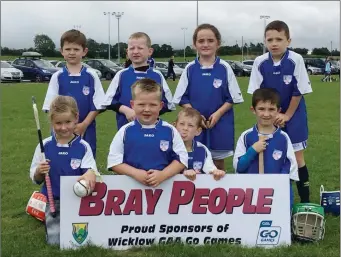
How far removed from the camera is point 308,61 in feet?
181

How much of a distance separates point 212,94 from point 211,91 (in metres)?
0.04

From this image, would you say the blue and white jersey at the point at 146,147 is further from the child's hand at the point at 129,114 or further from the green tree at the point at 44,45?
the green tree at the point at 44,45

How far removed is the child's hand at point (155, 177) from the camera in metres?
4.32

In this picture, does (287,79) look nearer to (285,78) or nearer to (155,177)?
(285,78)

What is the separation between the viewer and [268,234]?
14.6ft

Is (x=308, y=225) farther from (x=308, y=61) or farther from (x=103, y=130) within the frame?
(x=308, y=61)

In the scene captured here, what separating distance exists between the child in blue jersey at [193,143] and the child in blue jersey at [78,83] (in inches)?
42.6

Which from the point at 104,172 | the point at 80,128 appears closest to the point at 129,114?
the point at 80,128

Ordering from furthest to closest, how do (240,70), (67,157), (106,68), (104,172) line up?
1. (240,70)
2. (106,68)
3. (104,172)
4. (67,157)

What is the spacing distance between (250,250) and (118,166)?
1.44 metres

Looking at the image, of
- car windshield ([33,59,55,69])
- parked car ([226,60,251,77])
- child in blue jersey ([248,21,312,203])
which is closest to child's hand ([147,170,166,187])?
child in blue jersey ([248,21,312,203])

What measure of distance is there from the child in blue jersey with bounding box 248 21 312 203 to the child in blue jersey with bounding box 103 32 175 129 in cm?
112

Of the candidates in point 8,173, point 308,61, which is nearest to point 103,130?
point 8,173

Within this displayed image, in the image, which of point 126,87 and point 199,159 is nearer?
point 199,159
